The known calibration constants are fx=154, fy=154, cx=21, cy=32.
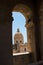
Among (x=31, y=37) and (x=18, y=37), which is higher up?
(x=18, y=37)

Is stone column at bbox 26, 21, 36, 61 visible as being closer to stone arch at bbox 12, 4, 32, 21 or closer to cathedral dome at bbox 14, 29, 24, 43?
stone arch at bbox 12, 4, 32, 21

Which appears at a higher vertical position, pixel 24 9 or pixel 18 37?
pixel 24 9

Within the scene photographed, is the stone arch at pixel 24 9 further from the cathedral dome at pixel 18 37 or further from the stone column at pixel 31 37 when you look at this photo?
the cathedral dome at pixel 18 37

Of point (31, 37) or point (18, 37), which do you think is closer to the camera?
point (31, 37)

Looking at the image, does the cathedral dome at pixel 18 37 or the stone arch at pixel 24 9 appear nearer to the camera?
the stone arch at pixel 24 9

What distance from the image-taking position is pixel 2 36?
8000mm

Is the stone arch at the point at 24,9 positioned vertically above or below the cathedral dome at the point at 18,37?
above

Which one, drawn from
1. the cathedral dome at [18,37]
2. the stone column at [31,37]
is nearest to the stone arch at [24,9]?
the stone column at [31,37]

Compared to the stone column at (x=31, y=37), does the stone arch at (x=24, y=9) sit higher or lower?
higher

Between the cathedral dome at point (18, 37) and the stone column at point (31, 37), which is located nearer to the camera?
the stone column at point (31, 37)

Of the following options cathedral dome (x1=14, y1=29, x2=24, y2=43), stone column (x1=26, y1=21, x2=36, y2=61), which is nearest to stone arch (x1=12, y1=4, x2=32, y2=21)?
stone column (x1=26, y1=21, x2=36, y2=61)

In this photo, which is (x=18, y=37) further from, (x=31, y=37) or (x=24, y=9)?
(x=24, y=9)

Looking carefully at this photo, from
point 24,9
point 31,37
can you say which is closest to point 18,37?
point 31,37

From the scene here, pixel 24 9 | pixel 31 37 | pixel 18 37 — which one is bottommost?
pixel 31 37
